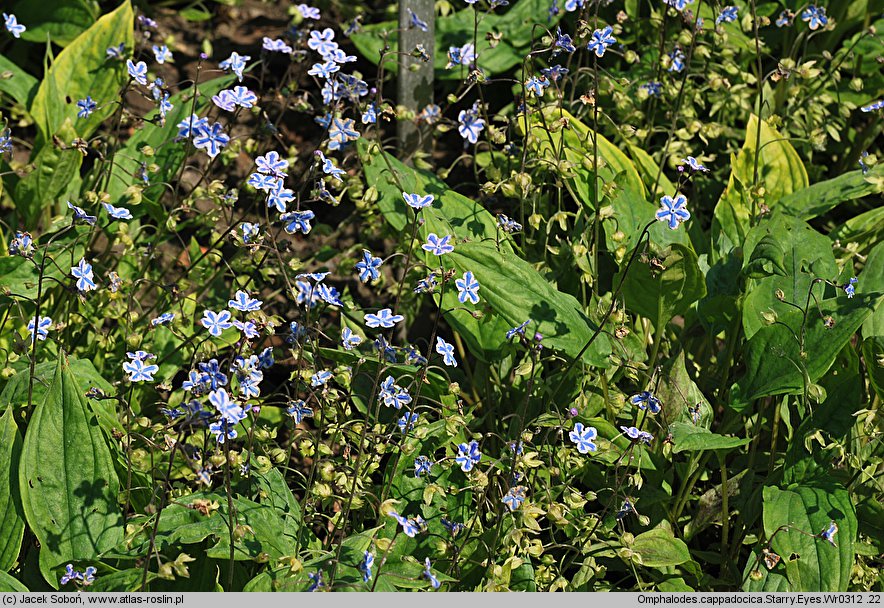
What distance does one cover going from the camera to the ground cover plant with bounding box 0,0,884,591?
2389mm

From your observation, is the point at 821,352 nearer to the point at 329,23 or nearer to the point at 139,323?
the point at 139,323

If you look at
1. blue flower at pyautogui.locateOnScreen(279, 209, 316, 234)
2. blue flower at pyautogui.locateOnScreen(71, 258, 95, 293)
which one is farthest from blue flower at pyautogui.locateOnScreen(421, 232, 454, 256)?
blue flower at pyautogui.locateOnScreen(71, 258, 95, 293)

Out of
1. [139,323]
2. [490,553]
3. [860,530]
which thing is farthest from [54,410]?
[860,530]

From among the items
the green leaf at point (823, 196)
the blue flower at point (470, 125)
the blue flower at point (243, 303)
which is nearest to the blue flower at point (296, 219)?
the blue flower at point (243, 303)

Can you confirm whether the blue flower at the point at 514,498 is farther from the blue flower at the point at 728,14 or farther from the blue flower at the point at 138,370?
the blue flower at the point at 728,14

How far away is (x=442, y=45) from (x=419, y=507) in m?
2.06

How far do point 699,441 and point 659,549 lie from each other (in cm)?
31

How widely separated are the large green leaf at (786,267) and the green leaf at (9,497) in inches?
77.4

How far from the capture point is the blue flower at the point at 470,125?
3010 millimetres

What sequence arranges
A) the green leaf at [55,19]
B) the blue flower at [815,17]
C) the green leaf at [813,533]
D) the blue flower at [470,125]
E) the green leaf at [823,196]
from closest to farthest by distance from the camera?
the green leaf at [813,533] → the blue flower at [470,125] → the green leaf at [823,196] → the blue flower at [815,17] → the green leaf at [55,19]

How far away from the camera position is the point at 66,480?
2428 millimetres

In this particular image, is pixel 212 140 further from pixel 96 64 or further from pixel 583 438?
pixel 583 438

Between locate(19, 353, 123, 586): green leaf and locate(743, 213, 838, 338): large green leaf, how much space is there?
175 cm

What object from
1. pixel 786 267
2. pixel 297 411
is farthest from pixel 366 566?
pixel 786 267
